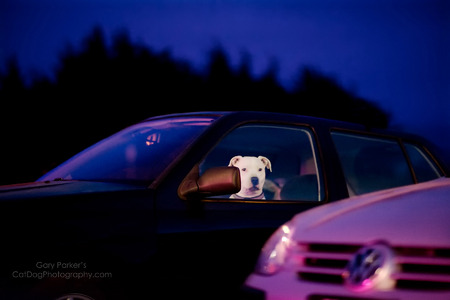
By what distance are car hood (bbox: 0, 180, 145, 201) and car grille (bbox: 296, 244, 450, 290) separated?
3.96 feet

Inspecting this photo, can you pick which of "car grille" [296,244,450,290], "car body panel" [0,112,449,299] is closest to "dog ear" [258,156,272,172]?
"car body panel" [0,112,449,299]

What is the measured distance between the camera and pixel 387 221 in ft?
6.76

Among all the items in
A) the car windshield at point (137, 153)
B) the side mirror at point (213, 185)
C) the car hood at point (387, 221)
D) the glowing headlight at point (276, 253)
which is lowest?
the glowing headlight at point (276, 253)

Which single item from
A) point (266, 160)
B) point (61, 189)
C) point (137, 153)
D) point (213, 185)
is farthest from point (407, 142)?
point (61, 189)

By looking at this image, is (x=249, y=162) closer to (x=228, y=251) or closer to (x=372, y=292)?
(x=228, y=251)

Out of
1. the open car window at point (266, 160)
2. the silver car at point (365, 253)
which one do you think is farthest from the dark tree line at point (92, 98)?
the silver car at point (365, 253)

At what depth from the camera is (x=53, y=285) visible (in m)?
2.45

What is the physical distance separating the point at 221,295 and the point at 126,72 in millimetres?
10469

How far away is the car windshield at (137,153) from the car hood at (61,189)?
12 centimetres

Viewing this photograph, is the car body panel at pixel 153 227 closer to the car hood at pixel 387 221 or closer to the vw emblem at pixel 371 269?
the car hood at pixel 387 221

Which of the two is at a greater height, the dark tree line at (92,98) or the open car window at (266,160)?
the dark tree line at (92,98)

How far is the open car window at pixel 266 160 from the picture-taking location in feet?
14.1

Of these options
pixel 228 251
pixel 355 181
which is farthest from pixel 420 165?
pixel 228 251

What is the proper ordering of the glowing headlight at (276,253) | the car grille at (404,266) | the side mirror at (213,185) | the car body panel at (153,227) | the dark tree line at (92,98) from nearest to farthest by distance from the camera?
the car grille at (404,266), the glowing headlight at (276,253), the car body panel at (153,227), the side mirror at (213,185), the dark tree line at (92,98)
